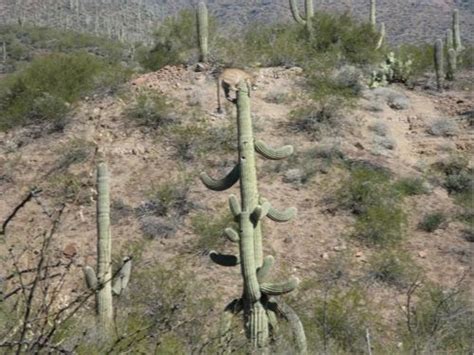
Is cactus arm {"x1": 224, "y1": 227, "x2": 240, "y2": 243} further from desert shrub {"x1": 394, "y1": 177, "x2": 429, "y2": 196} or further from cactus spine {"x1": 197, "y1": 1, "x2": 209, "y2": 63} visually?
cactus spine {"x1": 197, "y1": 1, "x2": 209, "y2": 63}

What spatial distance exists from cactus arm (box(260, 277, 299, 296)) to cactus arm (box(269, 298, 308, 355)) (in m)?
0.23

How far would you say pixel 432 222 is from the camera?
12266 millimetres

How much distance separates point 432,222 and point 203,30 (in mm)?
7355

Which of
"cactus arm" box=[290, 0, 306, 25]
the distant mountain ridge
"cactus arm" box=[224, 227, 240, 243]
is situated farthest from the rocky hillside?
the distant mountain ridge

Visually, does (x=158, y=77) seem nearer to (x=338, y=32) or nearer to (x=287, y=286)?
(x=338, y=32)

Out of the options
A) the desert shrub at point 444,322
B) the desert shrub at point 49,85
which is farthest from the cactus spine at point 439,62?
the desert shrub at point 444,322

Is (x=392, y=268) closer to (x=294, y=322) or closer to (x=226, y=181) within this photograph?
(x=294, y=322)

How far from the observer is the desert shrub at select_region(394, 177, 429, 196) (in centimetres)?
1328

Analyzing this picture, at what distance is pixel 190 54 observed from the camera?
696 inches

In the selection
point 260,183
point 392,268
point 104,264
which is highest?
point 104,264

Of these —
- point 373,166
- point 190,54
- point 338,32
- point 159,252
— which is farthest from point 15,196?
point 338,32

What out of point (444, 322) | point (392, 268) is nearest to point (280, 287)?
point (444, 322)

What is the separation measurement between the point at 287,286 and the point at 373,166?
21.8 feet

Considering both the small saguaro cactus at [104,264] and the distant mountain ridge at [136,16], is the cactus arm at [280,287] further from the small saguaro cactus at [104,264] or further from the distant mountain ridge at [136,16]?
the distant mountain ridge at [136,16]
